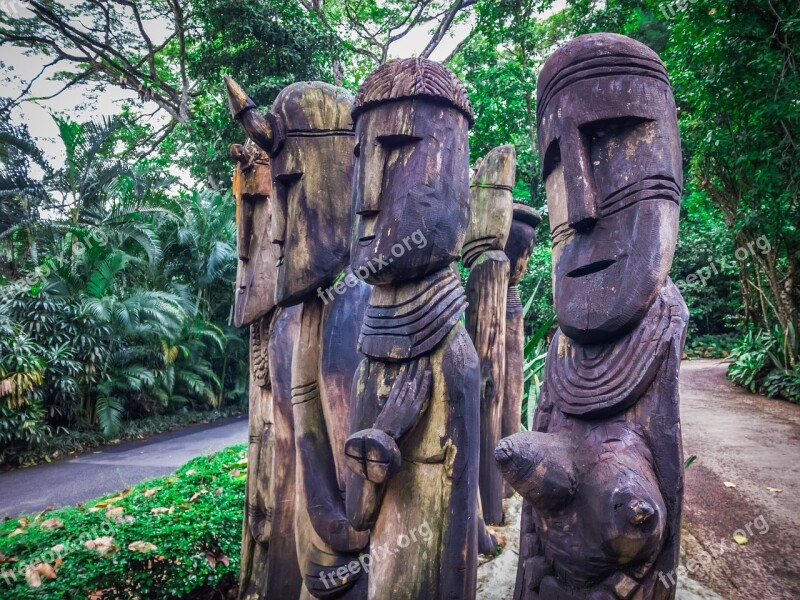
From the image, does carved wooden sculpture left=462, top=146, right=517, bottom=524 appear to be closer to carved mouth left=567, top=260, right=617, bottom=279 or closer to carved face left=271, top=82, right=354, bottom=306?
carved face left=271, top=82, right=354, bottom=306

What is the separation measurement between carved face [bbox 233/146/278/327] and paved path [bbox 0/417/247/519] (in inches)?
181

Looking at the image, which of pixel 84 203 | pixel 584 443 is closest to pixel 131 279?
pixel 84 203

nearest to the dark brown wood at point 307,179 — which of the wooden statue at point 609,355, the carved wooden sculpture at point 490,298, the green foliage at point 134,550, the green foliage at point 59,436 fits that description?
the wooden statue at point 609,355

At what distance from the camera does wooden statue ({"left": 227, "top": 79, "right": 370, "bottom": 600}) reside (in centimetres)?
241

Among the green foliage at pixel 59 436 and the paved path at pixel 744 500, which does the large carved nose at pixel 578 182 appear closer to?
the paved path at pixel 744 500

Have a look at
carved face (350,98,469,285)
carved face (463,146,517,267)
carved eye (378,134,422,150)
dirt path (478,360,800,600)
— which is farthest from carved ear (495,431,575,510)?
carved face (463,146,517,267)

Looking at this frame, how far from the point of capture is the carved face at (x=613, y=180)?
1.47 metres

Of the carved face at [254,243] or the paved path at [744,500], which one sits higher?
the carved face at [254,243]

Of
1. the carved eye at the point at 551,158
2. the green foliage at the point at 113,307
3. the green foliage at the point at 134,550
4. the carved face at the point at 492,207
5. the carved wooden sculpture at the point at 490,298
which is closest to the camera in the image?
the carved eye at the point at 551,158

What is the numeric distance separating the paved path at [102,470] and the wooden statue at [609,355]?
21.3ft

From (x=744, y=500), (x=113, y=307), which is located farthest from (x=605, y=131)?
(x=113, y=307)

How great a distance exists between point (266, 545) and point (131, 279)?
1076cm

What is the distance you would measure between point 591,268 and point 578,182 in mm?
269

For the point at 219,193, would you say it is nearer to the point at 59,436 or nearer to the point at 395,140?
the point at 59,436
